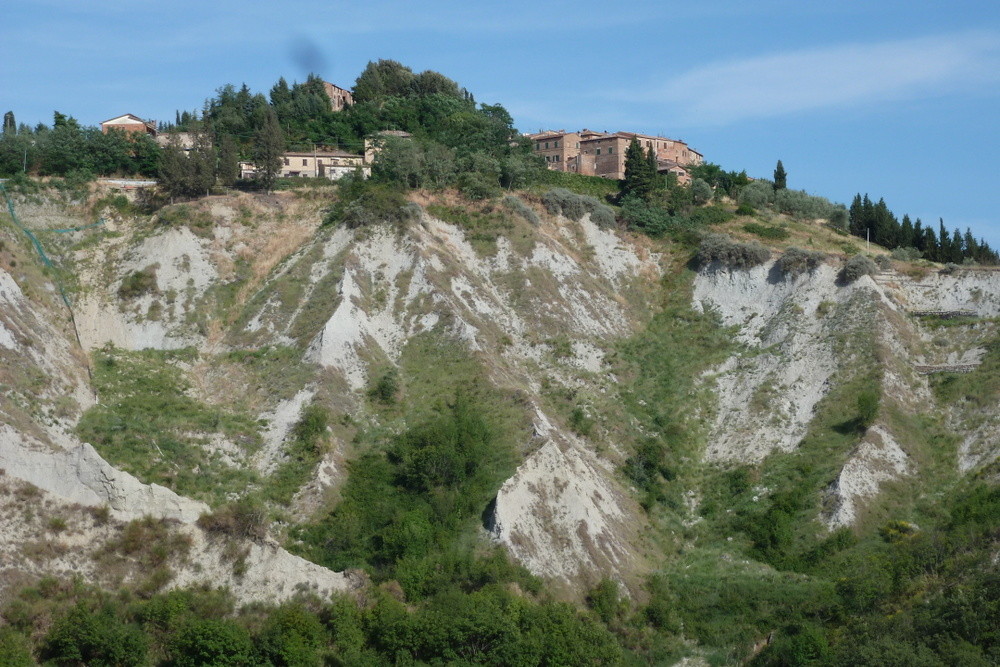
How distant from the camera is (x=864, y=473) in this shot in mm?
63938

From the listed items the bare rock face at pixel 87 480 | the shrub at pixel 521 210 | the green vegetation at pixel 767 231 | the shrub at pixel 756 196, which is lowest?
the bare rock face at pixel 87 480

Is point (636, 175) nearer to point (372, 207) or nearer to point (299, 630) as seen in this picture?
point (372, 207)

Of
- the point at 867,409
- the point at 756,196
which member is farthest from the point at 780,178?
the point at 867,409

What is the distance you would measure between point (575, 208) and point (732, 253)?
1142cm

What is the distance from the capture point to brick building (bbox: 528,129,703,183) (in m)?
103

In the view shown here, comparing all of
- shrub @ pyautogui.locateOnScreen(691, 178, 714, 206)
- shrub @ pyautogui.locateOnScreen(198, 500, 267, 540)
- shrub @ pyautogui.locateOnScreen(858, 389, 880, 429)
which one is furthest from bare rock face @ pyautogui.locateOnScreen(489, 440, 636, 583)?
shrub @ pyautogui.locateOnScreen(691, 178, 714, 206)

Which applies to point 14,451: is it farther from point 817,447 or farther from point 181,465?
point 817,447

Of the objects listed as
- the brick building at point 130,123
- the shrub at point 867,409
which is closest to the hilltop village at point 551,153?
the brick building at point 130,123

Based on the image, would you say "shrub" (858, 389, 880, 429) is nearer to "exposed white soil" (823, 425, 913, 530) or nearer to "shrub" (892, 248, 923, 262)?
"exposed white soil" (823, 425, 913, 530)

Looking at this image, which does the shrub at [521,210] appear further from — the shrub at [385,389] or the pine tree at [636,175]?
the shrub at [385,389]

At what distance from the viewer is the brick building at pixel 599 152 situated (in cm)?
10269

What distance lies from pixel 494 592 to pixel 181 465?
52.5ft

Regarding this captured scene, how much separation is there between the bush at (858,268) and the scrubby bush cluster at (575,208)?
54.4 feet

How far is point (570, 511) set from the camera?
61188 millimetres
